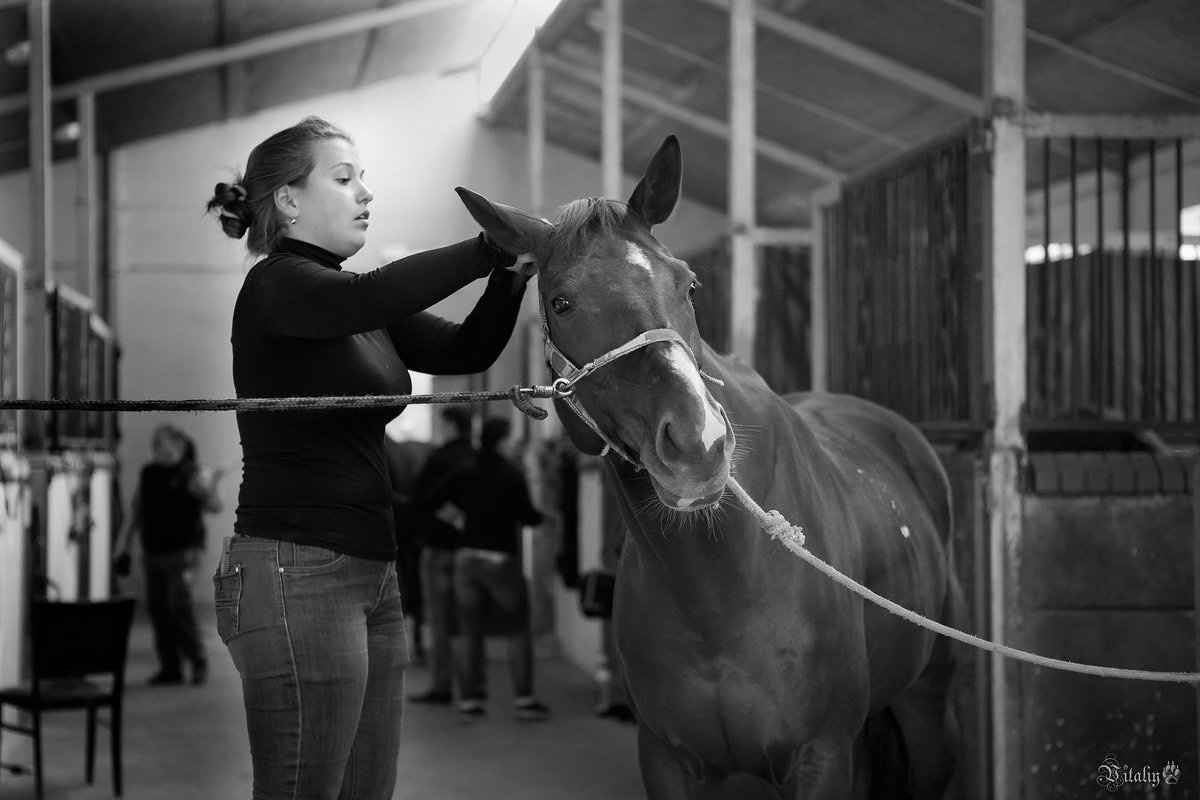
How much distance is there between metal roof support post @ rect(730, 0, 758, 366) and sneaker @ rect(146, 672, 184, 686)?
4.51 meters

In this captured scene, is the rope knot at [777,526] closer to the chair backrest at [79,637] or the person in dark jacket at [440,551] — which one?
the chair backrest at [79,637]

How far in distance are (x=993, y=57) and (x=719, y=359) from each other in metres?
1.68

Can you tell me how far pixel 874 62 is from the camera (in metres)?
9.34

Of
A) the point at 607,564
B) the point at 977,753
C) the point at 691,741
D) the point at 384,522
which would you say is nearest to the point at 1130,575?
the point at 977,753

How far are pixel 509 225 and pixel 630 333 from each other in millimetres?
256

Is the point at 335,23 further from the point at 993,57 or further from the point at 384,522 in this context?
the point at 384,522

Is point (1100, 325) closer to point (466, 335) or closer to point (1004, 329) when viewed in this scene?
point (1004, 329)

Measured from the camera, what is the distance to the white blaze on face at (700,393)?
173 cm

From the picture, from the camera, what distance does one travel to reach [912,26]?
8.70 metres

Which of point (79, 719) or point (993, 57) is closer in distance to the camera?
point (993, 57)

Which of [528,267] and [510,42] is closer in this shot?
[528,267]

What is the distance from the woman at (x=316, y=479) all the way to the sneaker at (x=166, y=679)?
6594 millimetres

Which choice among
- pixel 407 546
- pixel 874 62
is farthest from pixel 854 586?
pixel 874 62

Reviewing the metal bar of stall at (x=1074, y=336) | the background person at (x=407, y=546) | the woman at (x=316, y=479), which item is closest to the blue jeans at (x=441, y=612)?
the background person at (x=407, y=546)
